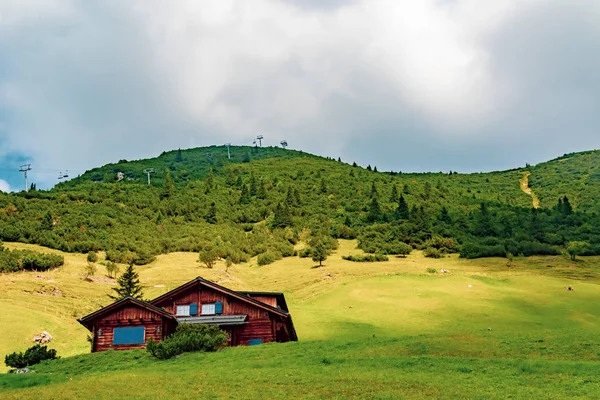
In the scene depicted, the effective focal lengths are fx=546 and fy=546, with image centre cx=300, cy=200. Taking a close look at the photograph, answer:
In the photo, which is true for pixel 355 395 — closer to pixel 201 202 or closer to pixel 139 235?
pixel 139 235

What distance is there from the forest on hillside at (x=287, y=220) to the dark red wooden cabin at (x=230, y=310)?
5558 centimetres

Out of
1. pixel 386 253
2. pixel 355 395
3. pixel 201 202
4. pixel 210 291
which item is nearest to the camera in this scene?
pixel 355 395

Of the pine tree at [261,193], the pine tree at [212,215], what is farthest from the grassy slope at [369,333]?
the pine tree at [261,193]

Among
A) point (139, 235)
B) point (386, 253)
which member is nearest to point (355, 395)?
point (386, 253)

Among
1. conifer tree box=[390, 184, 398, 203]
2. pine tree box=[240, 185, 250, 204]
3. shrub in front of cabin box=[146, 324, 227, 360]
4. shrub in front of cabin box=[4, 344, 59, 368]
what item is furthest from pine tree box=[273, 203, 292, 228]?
shrub in front of cabin box=[4, 344, 59, 368]

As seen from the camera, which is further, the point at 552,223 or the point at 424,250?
the point at 552,223

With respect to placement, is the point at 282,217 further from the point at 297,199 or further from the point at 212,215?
the point at 297,199

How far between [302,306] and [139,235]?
6766 cm

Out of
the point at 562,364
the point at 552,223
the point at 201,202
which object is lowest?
the point at 562,364

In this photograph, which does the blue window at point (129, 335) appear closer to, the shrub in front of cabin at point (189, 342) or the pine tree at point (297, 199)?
the shrub in front of cabin at point (189, 342)

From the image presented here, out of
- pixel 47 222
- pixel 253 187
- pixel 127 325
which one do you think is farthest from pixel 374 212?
pixel 127 325

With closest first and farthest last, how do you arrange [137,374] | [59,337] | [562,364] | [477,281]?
[562,364] → [137,374] → [59,337] → [477,281]

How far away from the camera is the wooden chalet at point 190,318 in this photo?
3994 cm

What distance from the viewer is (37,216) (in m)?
119
